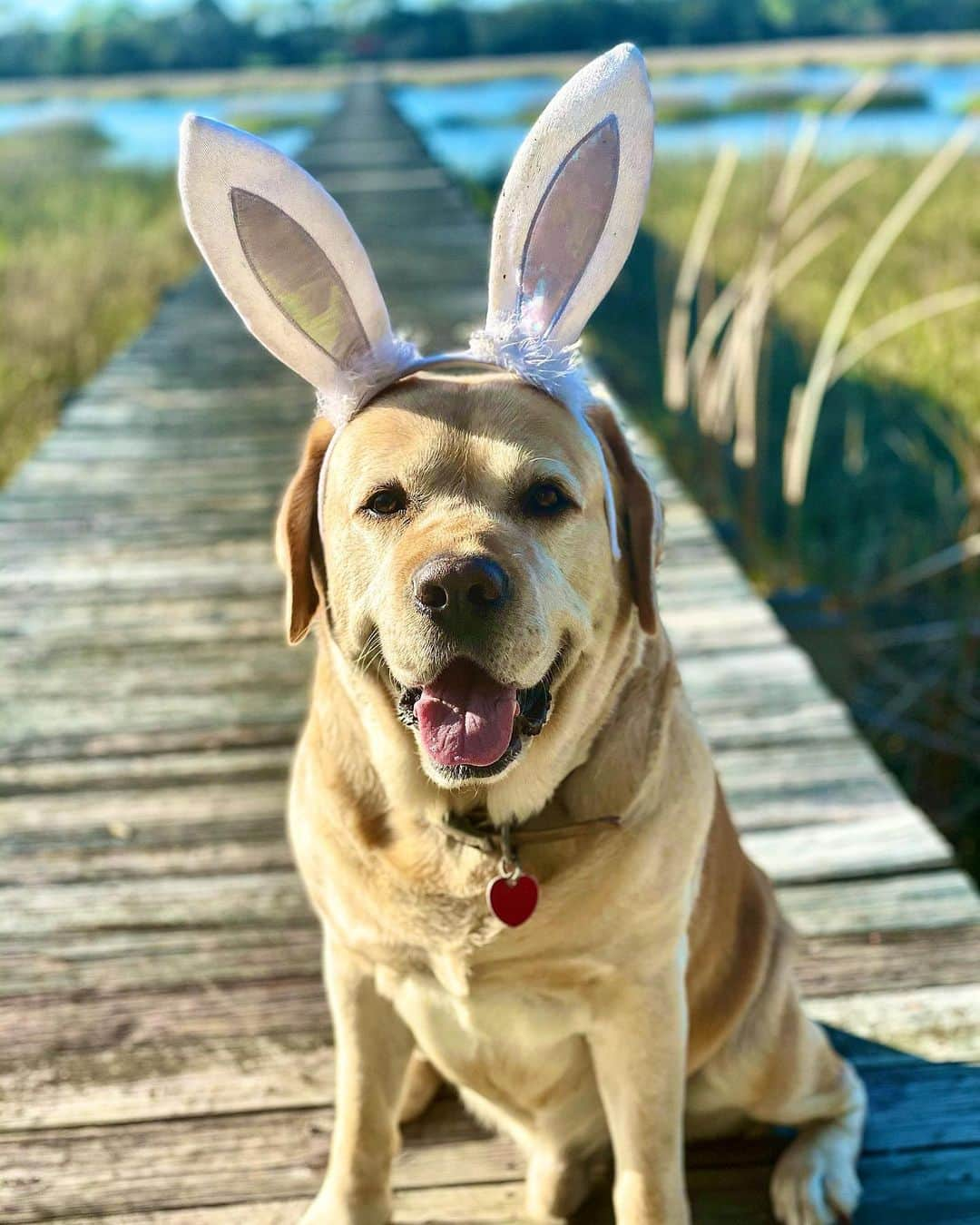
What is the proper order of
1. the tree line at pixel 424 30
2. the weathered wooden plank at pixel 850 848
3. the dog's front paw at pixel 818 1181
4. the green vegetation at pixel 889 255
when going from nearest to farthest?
the dog's front paw at pixel 818 1181
the weathered wooden plank at pixel 850 848
the green vegetation at pixel 889 255
the tree line at pixel 424 30

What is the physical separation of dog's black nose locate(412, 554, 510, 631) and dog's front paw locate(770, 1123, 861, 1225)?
42.8 inches

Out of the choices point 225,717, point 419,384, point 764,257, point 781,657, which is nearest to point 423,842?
point 419,384

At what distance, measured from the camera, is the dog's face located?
1547 millimetres

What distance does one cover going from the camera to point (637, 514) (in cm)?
181

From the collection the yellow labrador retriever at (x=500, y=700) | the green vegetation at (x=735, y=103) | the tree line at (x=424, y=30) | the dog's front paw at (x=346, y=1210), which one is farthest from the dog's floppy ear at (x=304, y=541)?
the tree line at (x=424, y=30)

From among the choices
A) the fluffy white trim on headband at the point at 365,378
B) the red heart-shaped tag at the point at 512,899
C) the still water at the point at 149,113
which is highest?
the fluffy white trim on headband at the point at 365,378

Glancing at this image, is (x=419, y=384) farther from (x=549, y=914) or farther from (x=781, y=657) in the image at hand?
(x=781, y=657)

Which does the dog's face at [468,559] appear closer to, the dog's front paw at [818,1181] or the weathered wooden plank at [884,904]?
the dog's front paw at [818,1181]

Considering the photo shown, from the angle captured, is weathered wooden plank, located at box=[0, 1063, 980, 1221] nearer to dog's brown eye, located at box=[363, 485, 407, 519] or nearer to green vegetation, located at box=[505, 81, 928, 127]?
dog's brown eye, located at box=[363, 485, 407, 519]

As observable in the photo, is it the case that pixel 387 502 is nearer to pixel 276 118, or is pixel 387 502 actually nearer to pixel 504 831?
pixel 504 831

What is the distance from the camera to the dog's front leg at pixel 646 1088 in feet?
5.61

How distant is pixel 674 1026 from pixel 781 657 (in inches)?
82.7

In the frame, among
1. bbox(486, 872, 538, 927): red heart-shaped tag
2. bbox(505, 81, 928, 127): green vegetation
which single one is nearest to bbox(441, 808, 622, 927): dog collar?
bbox(486, 872, 538, 927): red heart-shaped tag

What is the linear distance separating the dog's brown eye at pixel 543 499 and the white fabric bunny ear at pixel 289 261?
0.28 metres
